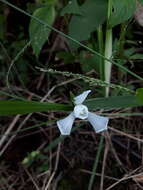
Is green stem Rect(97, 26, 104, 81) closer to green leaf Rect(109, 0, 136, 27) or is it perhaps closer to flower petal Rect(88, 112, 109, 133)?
green leaf Rect(109, 0, 136, 27)

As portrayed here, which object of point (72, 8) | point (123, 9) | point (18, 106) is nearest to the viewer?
point (18, 106)

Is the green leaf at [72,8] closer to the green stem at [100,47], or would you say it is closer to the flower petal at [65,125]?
the green stem at [100,47]

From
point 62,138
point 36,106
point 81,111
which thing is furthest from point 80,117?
point 62,138

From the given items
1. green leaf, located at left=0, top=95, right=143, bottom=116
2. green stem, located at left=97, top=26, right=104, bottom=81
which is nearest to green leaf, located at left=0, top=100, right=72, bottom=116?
green leaf, located at left=0, top=95, right=143, bottom=116

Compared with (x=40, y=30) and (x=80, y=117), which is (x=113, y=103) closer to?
(x=80, y=117)

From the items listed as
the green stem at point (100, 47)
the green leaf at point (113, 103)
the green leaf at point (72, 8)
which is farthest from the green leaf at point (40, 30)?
the green leaf at point (113, 103)
